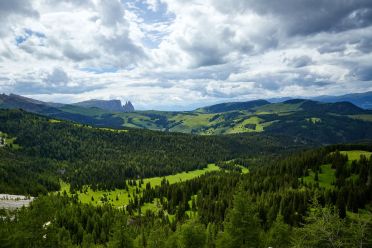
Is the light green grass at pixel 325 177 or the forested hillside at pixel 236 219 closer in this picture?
the forested hillside at pixel 236 219

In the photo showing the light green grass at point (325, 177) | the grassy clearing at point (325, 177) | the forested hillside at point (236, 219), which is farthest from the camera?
the light green grass at point (325, 177)

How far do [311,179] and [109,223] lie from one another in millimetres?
112687

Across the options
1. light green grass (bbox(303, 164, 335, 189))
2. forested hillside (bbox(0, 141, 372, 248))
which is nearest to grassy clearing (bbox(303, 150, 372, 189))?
light green grass (bbox(303, 164, 335, 189))

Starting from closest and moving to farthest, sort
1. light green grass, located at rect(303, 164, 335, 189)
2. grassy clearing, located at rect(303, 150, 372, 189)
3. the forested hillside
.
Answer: the forested hillside < grassy clearing, located at rect(303, 150, 372, 189) < light green grass, located at rect(303, 164, 335, 189)

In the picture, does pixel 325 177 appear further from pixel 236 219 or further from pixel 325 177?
pixel 236 219

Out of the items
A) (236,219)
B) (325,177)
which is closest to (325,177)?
(325,177)

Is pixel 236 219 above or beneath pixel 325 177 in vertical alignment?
above

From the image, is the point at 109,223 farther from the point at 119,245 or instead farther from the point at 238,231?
the point at 238,231

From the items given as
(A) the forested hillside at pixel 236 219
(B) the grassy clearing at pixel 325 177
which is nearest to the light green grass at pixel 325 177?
(B) the grassy clearing at pixel 325 177

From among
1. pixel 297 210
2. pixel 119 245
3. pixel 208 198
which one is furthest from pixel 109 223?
pixel 119 245

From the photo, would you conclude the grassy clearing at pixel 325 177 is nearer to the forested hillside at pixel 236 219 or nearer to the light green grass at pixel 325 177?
the light green grass at pixel 325 177

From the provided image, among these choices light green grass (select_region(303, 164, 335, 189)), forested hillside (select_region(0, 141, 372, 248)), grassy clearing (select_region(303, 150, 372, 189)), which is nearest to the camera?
forested hillside (select_region(0, 141, 372, 248))

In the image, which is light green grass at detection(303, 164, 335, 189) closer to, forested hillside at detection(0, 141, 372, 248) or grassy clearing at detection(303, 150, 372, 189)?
grassy clearing at detection(303, 150, 372, 189)

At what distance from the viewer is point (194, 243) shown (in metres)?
62.9
